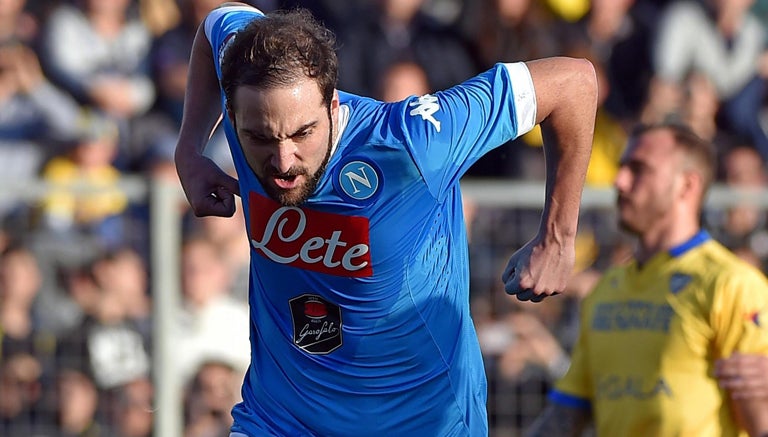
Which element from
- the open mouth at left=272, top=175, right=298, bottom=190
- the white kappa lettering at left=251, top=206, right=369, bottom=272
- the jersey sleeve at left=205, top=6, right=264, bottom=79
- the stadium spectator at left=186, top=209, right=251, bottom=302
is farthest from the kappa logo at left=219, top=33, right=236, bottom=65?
the stadium spectator at left=186, top=209, right=251, bottom=302

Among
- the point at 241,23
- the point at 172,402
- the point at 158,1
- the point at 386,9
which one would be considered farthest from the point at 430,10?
the point at 241,23

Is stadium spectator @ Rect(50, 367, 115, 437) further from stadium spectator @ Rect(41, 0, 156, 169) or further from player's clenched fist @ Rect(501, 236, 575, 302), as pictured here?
player's clenched fist @ Rect(501, 236, 575, 302)

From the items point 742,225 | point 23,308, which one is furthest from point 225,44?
point 742,225

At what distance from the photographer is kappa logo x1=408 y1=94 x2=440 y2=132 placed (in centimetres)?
381

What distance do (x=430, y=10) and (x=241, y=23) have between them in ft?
18.2

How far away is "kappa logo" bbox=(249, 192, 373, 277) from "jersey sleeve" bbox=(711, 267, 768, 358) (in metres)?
2.42

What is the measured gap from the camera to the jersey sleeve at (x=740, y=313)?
563 centimetres

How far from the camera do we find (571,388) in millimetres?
6379

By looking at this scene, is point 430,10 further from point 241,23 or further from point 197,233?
point 241,23

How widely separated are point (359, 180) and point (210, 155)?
15.2 ft

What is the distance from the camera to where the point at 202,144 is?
14.2 feet

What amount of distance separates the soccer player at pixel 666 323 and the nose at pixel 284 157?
2.83 meters

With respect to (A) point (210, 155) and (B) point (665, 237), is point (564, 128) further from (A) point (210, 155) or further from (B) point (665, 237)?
(A) point (210, 155)

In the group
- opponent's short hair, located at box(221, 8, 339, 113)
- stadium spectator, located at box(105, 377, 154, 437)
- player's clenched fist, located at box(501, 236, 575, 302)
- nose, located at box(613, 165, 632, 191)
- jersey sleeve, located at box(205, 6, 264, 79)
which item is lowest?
stadium spectator, located at box(105, 377, 154, 437)
